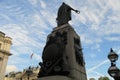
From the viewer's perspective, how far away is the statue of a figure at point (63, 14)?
14570mm

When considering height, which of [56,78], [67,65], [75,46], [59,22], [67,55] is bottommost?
[56,78]

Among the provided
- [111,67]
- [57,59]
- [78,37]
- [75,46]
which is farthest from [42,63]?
Result: [111,67]

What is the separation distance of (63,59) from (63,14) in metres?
5.05

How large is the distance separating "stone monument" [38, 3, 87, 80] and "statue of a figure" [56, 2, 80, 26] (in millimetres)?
1119

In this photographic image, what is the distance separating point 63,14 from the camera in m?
14.7

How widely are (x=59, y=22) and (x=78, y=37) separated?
208 cm

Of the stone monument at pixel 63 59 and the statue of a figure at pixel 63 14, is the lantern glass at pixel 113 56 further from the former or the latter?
the statue of a figure at pixel 63 14

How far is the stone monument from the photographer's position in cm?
1062

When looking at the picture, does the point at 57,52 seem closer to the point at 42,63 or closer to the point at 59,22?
the point at 42,63

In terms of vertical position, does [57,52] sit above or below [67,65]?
above

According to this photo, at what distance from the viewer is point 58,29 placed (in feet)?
45.9

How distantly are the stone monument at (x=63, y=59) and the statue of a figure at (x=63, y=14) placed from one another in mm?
1119

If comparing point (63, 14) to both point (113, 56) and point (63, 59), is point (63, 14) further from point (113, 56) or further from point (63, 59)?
point (113, 56)

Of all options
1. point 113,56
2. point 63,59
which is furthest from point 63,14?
point 113,56
